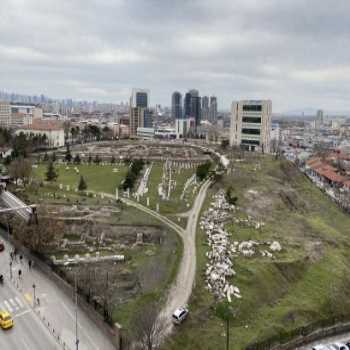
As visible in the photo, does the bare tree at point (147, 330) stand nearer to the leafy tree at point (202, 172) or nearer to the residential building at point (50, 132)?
the leafy tree at point (202, 172)

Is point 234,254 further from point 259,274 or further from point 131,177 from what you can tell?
point 131,177

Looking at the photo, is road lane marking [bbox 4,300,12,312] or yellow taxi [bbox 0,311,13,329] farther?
road lane marking [bbox 4,300,12,312]

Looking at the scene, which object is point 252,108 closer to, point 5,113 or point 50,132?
point 50,132

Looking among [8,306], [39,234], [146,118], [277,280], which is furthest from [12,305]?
[146,118]

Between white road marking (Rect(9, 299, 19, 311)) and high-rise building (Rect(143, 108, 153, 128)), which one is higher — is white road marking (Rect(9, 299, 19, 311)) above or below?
below

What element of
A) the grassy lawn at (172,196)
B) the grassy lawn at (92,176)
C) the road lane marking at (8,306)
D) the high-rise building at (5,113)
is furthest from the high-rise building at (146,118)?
the road lane marking at (8,306)

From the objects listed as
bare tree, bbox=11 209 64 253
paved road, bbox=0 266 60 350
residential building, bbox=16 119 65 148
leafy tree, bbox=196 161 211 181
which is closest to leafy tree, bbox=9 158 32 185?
bare tree, bbox=11 209 64 253

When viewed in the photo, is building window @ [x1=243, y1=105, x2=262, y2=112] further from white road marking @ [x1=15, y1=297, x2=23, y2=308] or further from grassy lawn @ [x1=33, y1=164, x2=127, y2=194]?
white road marking @ [x1=15, y1=297, x2=23, y2=308]
